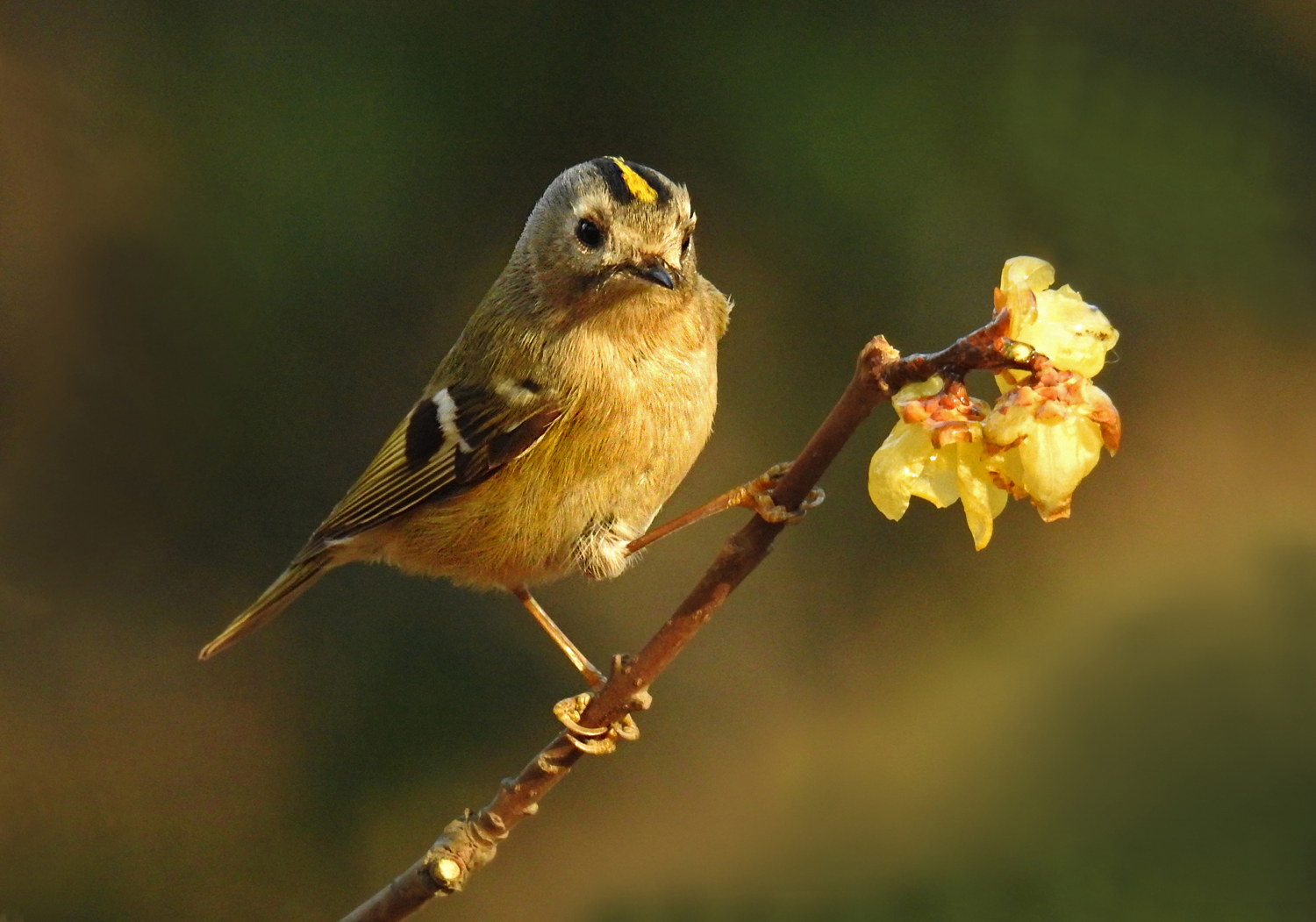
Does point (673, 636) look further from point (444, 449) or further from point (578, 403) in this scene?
point (444, 449)

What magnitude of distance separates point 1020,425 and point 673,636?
350mm

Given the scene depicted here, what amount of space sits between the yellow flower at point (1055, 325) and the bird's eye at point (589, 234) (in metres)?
0.78

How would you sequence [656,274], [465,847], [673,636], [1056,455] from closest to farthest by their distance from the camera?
1. [1056,455]
2. [673,636]
3. [465,847]
4. [656,274]

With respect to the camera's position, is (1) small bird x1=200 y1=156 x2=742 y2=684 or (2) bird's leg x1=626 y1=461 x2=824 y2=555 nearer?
(2) bird's leg x1=626 y1=461 x2=824 y2=555

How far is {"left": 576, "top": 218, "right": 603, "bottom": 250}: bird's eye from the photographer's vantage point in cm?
164

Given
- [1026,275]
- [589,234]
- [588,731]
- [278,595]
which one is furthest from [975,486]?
[278,595]

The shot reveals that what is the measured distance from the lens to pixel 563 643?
1.77 m

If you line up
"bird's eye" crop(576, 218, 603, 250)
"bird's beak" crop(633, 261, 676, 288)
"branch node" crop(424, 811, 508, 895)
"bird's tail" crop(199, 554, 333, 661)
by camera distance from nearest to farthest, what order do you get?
1. "branch node" crop(424, 811, 508, 895)
2. "bird's beak" crop(633, 261, 676, 288)
3. "bird's eye" crop(576, 218, 603, 250)
4. "bird's tail" crop(199, 554, 333, 661)

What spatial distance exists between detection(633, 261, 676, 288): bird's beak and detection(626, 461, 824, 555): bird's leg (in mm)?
267

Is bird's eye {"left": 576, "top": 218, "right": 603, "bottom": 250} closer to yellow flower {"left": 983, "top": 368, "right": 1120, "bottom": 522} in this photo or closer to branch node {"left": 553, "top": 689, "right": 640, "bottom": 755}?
branch node {"left": 553, "top": 689, "right": 640, "bottom": 755}

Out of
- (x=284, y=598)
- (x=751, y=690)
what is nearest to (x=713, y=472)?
(x=751, y=690)

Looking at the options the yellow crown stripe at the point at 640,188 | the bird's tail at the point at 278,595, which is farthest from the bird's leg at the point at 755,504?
the bird's tail at the point at 278,595

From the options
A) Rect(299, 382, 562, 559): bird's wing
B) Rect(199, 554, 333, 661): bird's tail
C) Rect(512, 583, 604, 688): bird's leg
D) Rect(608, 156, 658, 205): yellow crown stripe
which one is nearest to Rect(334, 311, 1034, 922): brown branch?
Rect(512, 583, 604, 688): bird's leg

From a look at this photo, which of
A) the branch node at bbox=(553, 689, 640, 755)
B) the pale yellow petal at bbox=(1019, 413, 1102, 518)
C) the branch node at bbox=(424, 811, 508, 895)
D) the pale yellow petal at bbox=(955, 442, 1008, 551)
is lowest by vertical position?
the branch node at bbox=(424, 811, 508, 895)
